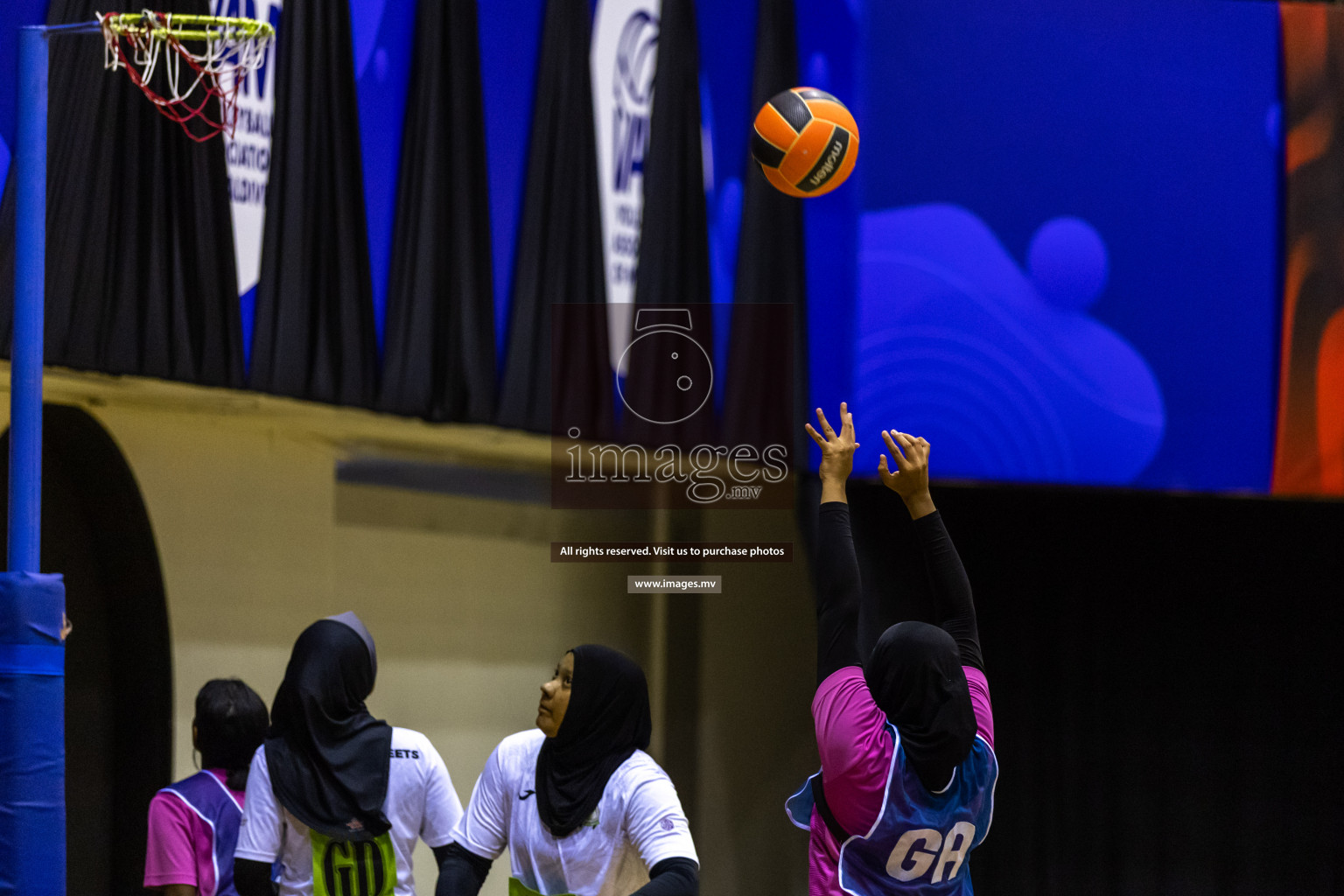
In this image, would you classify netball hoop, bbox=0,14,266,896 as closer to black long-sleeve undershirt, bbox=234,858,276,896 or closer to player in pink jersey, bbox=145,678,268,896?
player in pink jersey, bbox=145,678,268,896

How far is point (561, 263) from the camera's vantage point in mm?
7031

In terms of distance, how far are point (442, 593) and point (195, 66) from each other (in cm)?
301

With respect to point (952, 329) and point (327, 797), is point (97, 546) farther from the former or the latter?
point (952, 329)

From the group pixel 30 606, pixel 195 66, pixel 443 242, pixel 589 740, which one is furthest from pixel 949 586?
pixel 443 242

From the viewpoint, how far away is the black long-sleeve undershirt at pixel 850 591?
305 centimetres

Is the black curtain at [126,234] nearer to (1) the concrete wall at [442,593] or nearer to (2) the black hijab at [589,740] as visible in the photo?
(1) the concrete wall at [442,593]

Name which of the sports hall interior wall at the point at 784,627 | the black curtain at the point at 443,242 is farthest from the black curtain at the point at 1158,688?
the black curtain at the point at 443,242

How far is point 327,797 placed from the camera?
145 inches

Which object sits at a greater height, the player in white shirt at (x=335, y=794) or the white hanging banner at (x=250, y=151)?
the white hanging banner at (x=250, y=151)

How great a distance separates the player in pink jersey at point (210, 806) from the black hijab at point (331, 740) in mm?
522

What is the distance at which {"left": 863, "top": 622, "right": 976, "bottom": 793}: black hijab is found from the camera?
9.69ft

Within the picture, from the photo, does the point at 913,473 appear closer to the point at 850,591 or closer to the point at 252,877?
the point at 850,591

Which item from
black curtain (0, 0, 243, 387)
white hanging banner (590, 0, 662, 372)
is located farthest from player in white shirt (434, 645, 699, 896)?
white hanging banner (590, 0, 662, 372)

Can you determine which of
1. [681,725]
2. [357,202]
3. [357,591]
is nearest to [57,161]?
[357,202]
